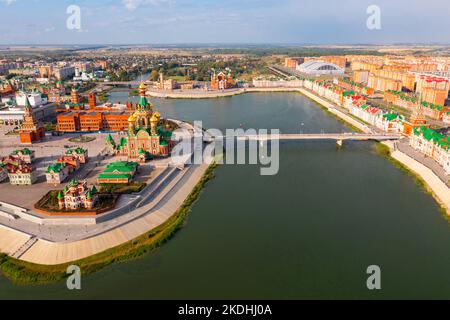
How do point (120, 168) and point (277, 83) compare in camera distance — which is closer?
point (120, 168)

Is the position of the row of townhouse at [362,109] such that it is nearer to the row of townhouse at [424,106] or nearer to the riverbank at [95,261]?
the row of townhouse at [424,106]

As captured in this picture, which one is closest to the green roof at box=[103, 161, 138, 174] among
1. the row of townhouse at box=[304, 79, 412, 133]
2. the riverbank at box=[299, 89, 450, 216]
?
the riverbank at box=[299, 89, 450, 216]

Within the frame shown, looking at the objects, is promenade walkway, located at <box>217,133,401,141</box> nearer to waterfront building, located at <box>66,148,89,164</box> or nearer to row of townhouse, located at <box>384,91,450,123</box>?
row of townhouse, located at <box>384,91,450,123</box>

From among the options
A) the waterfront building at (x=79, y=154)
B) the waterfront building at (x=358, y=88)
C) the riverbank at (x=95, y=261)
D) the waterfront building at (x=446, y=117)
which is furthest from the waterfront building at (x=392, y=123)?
the waterfront building at (x=79, y=154)

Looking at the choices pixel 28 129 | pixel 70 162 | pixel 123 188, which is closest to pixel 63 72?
pixel 28 129

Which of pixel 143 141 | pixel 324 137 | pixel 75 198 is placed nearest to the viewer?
pixel 75 198

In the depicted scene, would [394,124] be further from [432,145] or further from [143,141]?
[143,141]
